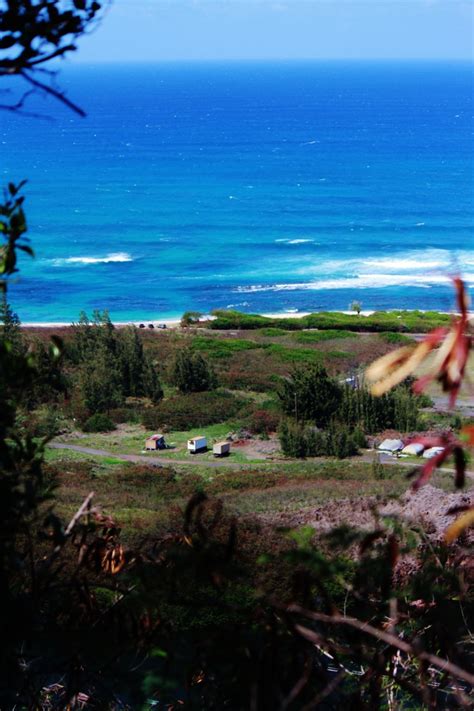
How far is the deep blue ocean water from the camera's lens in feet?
185

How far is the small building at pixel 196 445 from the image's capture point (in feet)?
67.6

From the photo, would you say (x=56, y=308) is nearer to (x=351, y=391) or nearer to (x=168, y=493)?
(x=351, y=391)

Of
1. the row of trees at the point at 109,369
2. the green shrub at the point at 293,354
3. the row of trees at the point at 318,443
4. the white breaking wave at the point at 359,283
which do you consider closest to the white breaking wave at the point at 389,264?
the white breaking wave at the point at 359,283

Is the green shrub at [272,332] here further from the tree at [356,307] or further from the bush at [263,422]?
the bush at [263,422]

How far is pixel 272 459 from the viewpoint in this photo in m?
20.4

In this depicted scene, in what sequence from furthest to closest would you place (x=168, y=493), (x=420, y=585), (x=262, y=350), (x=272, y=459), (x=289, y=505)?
1. (x=262, y=350)
2. (x=272, y=459)
3. (x=168, y=493)
4. (x=289, y=505)
5. (x=420, y=585)

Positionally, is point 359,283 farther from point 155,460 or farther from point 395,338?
point 155,460

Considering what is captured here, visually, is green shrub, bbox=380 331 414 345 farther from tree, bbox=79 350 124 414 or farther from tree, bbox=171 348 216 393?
tree, bbox=79 350 124 414

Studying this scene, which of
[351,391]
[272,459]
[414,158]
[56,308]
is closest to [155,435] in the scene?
[272,459]

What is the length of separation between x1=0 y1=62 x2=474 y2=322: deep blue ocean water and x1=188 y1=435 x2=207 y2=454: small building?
22.5ft

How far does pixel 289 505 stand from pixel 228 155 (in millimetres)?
111913

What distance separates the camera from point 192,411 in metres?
24.4

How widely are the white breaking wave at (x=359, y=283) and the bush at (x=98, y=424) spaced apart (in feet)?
111

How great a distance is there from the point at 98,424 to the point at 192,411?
261cm
